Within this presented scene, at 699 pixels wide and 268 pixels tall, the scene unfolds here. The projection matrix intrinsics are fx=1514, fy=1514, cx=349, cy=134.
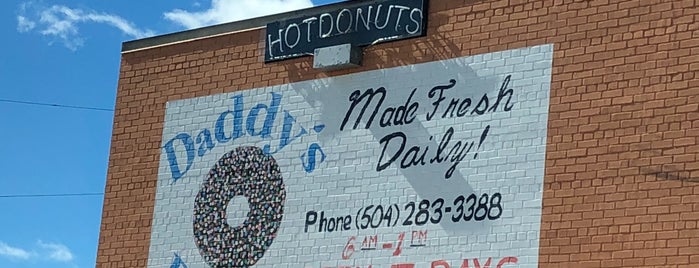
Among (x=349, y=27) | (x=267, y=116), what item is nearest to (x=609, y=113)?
(x=349, y=27)

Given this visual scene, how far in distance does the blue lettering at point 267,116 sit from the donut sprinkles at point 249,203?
0.76 ft

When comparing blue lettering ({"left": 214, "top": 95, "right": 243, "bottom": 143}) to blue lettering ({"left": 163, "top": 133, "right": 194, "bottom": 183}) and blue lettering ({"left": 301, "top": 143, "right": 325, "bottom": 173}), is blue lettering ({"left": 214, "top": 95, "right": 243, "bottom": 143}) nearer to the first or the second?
blue lettering ({"left": 163, "top": 133, "right": 194, "bottom": 183})

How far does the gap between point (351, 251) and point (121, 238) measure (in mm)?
4047

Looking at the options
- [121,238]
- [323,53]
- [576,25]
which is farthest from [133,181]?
[576,25]

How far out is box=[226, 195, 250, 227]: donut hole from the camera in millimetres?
19578

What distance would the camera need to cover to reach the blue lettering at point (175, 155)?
2041 cm

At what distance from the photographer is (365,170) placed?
1847 centimetres

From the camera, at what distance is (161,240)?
20.3 m

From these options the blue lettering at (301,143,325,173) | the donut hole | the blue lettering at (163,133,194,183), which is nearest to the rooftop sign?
the blue lettering at (301,143,325,173)

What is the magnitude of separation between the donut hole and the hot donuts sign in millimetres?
18

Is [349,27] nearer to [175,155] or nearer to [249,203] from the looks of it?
[249,203]

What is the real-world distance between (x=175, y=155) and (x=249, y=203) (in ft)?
5.24

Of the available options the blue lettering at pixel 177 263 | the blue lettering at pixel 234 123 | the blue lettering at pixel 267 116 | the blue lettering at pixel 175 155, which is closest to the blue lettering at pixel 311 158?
the blue lettering at pixel 267 116

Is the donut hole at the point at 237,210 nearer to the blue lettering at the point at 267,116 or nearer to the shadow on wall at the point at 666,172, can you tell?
the blue lettering at the point at 267,116
